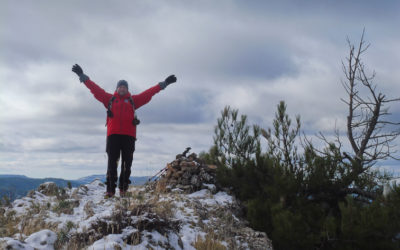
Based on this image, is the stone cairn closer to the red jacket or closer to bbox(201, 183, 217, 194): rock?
bbox(201, 183, 217, 194): rock

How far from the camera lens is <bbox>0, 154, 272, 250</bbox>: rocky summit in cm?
344

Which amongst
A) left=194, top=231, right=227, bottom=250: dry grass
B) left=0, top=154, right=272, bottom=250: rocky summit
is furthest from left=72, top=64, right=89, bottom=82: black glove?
left=194, top=231, right=227, bottom=250: dry grass

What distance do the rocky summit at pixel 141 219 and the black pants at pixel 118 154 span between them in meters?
0.47

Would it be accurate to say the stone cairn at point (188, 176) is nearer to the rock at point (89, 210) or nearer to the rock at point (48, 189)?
the rock at point (89, 210)

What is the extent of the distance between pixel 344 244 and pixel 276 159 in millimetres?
2074

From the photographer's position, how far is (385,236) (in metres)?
5.08

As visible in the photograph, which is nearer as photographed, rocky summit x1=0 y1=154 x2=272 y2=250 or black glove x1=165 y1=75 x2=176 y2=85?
rocky summit x1=0 y1=154 x2=272 y2=250

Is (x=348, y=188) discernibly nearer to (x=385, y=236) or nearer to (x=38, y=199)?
(x=385, y=236)

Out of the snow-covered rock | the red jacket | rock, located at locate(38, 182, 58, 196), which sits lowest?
the snow-covered rock

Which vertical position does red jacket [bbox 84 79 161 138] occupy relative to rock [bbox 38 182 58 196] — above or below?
above

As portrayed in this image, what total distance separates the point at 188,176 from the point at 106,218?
4125mm

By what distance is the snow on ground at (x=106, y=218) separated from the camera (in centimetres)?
327

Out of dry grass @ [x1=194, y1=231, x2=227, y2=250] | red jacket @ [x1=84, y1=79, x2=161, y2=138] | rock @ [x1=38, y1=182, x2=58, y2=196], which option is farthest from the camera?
rock @ [x1=38, y1=182, x2=58, y2=196]

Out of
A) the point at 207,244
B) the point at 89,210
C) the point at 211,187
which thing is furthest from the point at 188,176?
the point at 207,244
